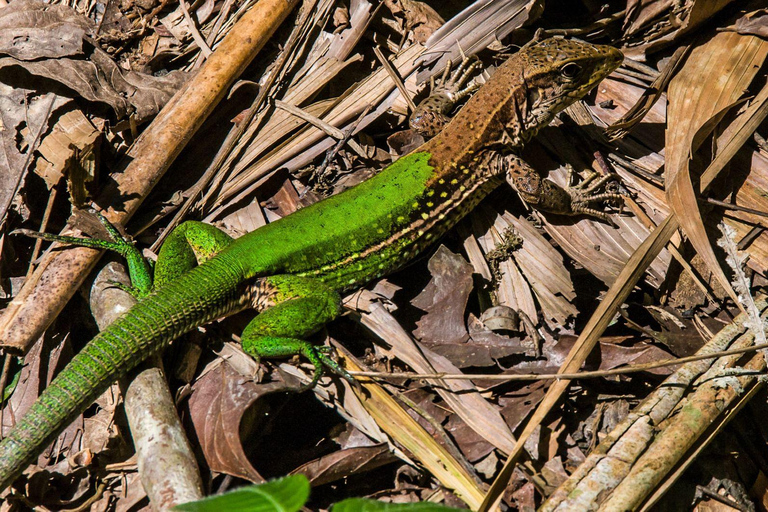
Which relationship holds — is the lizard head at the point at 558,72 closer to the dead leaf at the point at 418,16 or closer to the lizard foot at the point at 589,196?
the lizard foot at the point at 589,196

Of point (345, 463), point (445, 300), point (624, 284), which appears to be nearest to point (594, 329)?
point (624, 284)

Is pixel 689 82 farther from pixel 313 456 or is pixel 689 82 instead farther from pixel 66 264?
pixel 66 264

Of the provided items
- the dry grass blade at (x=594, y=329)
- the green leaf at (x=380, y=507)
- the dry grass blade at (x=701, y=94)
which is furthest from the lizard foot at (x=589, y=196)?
the green leaf at (x=380, y=507)

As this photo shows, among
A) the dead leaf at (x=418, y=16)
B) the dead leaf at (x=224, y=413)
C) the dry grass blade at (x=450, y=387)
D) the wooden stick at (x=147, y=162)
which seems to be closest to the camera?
the dead leaf at (x=224, y=413)

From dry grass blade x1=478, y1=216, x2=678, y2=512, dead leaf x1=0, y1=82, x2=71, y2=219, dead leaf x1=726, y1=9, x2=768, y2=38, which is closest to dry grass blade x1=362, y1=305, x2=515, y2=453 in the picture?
dry grass blade x1=478, y1=216, x2=678, y2=512

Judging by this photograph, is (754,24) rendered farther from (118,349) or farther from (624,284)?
(118,349)

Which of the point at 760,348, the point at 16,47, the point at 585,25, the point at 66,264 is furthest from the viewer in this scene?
the point at 585,25

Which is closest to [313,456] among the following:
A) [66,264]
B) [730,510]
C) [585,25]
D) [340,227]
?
[340,227]
